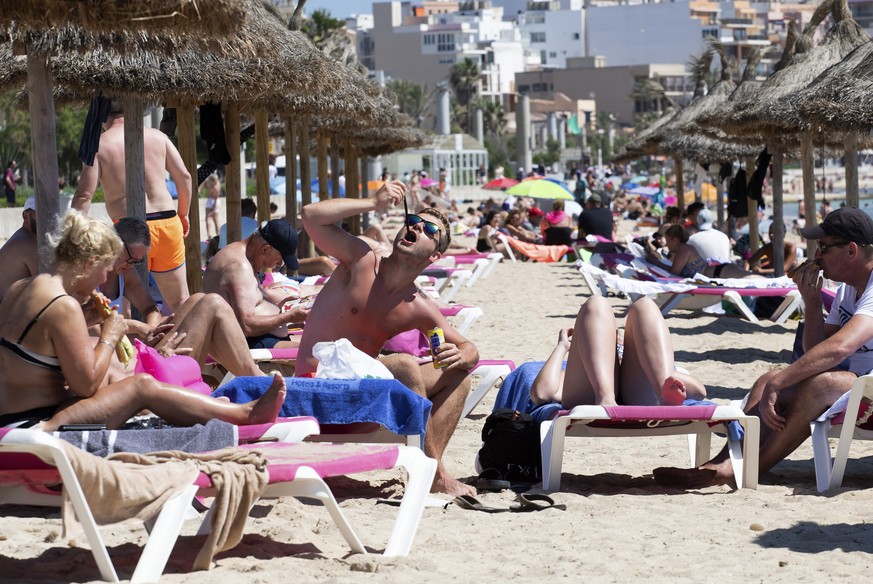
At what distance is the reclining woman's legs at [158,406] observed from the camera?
3.88 metres

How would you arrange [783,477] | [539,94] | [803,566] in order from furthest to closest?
[539,94] → [783,477] → [803,566]

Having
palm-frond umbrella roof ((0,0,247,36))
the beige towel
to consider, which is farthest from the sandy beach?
palm-frond umbrella roof ((0,0,247,36))

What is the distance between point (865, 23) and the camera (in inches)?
5846

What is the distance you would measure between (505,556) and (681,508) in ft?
3.21

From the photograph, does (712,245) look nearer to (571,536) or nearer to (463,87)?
(571,536)

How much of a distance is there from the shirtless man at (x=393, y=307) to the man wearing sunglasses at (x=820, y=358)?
910 millimetres

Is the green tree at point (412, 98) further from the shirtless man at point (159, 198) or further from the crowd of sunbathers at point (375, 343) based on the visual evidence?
the crowd of sunbathers at point (375, 343)

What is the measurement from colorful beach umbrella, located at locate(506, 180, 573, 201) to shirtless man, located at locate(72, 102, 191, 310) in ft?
54.6

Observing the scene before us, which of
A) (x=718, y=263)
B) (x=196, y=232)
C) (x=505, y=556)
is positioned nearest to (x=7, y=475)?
(x=505, y=556)

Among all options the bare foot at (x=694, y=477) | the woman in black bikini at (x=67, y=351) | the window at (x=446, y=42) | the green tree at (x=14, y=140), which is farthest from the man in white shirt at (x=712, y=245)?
the window at (x=446, y=42)

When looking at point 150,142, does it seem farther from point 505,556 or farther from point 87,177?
point 505,556

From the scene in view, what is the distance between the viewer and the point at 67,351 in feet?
12.3

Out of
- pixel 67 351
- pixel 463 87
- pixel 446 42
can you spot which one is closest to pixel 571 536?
pixel 67 351

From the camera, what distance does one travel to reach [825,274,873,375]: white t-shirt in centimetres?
473
